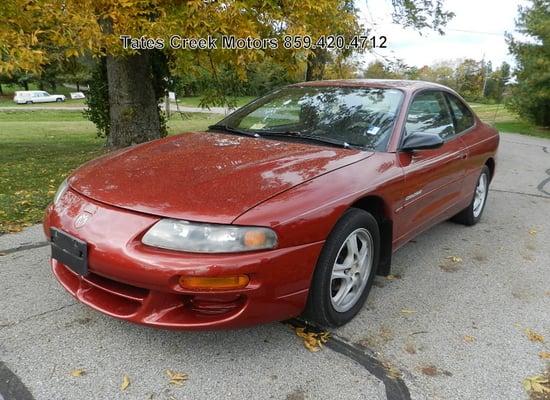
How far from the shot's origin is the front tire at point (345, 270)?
2451mm

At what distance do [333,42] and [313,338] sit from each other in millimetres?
5716

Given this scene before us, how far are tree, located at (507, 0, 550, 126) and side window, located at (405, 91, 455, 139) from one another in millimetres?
14010

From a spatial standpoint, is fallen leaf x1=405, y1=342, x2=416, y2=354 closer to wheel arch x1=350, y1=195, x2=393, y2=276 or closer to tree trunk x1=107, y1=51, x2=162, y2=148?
wheel arch x1=350, y1=195, x2=393, y2=276

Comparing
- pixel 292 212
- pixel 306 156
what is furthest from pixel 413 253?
pixel 292 212

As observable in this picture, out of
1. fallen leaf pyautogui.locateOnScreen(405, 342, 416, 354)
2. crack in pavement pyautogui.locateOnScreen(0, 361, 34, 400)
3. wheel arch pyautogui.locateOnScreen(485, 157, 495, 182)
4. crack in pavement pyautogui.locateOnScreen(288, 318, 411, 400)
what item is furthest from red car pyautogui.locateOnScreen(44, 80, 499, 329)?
wheel arch pyautogui.locateOnScreen(485, 157, 495, 182)

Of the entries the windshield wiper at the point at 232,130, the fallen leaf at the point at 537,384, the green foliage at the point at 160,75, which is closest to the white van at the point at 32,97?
the green foliage at the point at 160,75

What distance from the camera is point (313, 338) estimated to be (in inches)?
102

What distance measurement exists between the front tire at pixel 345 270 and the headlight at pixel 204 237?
468 mm

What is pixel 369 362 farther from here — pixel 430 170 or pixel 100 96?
pixel 100 96

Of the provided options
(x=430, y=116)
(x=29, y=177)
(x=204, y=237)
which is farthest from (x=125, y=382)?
(x=29, y=177)

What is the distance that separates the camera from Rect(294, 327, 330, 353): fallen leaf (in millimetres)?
2512

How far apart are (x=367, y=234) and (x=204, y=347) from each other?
117 centimetres

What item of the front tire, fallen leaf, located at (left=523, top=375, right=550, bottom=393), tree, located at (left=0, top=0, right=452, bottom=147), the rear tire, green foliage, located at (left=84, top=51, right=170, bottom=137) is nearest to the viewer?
fallen leaf, located at (left=523, top=375, right=550, bottom=393)

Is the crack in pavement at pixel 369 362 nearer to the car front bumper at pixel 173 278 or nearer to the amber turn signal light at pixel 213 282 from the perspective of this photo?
the car front bumper at pixel 173 278
